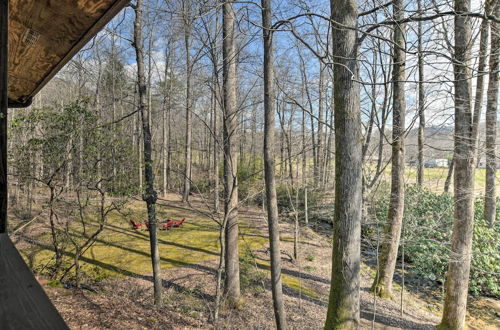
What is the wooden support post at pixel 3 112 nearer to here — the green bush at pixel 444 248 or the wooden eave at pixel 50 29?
the wooden eave at pixel 50 29

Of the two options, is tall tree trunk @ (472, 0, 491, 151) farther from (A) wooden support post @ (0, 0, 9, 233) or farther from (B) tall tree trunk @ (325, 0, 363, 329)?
(A) wooden support post @ (0, 0, 9, 233)

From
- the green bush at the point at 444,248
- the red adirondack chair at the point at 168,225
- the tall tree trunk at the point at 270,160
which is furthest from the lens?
the red adirondack chair at the point at 168,225

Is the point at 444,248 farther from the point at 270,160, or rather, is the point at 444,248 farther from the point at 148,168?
the point at 148,168

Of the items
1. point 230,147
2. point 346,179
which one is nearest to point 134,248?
point 230,147

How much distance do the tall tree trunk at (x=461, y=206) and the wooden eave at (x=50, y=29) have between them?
21.5ft

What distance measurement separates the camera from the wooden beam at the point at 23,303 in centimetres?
51

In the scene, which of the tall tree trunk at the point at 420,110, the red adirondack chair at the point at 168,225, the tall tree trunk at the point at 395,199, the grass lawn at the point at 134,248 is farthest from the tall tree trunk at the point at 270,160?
the red adirondack chair at the point at 168,225

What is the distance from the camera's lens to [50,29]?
5.08ft

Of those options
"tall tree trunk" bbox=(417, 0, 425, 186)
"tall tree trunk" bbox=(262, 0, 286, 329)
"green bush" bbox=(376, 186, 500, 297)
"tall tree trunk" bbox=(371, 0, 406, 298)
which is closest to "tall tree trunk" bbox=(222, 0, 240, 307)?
"tall tree trunk" bbox=(262, 0, 286, 329)

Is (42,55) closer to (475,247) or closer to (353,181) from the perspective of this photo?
(353,181)

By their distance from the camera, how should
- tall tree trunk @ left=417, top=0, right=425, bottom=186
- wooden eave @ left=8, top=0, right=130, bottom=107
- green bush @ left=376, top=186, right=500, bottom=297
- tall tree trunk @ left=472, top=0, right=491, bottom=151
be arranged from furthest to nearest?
green bush @ left=376, top=186, right=500, bottom=297
tall tree trunk @ left=472, top=0, right=491, bottom=151
tall tree trunk @ left=417, top=0, right=425, bottom=186
wooden eave @ left=8, top=0, right=130, bottom=107

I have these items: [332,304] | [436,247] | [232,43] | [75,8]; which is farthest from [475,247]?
[75,8]

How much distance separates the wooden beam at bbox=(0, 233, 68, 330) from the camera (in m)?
0.51

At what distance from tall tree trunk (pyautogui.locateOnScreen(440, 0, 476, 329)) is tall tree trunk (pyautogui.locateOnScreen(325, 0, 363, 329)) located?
11.4 feet
